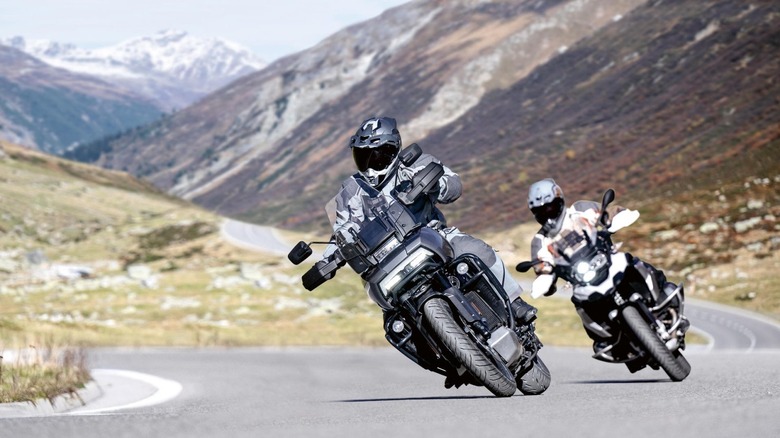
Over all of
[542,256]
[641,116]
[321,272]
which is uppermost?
[641,116]

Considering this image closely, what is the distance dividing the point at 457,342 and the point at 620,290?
304 cm

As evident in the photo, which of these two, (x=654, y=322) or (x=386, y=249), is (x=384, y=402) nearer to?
(x=386, y=249)

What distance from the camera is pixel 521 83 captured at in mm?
198750

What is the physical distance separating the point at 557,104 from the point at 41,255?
10881 centimetres

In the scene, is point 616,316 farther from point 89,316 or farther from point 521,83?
point 521,83

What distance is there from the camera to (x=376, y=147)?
10055 mm

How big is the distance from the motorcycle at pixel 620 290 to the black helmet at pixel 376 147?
213 cm

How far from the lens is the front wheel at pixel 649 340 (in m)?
11.1

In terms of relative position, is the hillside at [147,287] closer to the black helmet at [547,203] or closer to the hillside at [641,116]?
the black helmet at [547,203]

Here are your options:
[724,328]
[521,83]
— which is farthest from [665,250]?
[521,83]

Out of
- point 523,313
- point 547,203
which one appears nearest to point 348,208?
point 523,313

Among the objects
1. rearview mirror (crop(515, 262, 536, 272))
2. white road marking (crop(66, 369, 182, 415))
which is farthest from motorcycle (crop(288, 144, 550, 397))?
white road marking (crop(66, 369, 182, 415))

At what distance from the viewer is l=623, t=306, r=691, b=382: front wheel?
437 inches

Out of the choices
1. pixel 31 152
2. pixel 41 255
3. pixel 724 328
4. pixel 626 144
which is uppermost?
pixel 31 152
